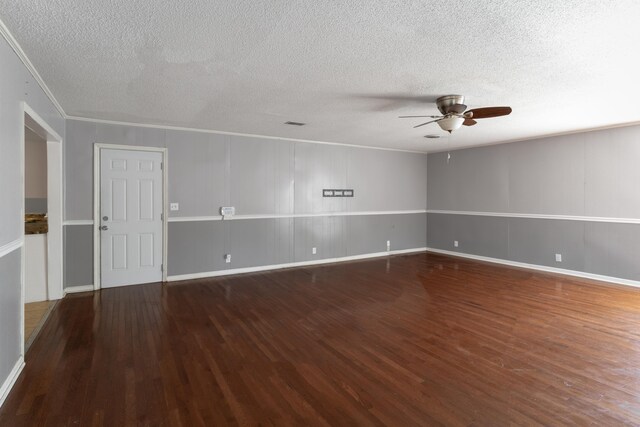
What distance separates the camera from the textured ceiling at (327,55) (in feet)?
6.82

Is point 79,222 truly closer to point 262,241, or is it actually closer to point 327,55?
→ point 262,241

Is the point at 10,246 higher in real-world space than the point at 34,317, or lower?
higher

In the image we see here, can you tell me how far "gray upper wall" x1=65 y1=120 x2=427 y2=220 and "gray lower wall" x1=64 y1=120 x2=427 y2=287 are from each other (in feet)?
0.05

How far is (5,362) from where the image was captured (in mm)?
2311

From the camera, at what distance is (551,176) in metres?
6.14

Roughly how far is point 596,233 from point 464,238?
243 cm

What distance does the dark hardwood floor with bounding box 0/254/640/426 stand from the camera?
7.00 feet

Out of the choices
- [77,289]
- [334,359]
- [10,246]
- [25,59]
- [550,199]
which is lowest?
[334,359]

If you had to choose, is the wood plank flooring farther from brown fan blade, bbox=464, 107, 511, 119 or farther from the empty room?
brown fan blade, bbox=464, 107, 511, 119

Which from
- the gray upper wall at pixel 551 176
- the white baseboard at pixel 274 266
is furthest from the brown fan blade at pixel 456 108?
the white baseboard at pixel 274 266

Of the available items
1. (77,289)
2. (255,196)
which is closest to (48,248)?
(77,289)

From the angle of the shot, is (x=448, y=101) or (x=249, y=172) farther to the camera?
(x=249, y=172)

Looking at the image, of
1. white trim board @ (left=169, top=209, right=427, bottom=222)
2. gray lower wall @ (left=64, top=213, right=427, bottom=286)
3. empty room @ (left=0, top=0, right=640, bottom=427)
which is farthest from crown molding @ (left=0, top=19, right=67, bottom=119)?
white trim board @ (left=169, top=209, right=427, bottom=222)

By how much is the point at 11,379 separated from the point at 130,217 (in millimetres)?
3014
